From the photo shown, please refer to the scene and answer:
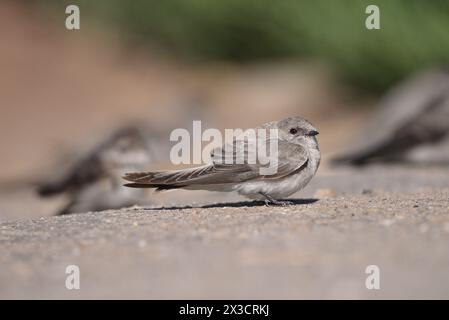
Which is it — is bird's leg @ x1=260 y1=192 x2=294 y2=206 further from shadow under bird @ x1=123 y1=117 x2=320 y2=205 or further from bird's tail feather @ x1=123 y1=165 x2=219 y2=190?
bird's tail feather @ x1=123 y1=165 x2=219 y2=190

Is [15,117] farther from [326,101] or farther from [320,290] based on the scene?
[320,290]

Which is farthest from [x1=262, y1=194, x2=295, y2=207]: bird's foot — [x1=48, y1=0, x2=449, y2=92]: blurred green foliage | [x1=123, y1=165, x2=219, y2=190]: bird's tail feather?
[x1=48, y1=0, x2=449, y2=92]: blurred green foliage

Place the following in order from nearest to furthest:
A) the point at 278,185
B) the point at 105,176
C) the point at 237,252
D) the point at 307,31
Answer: the point at 237,252, the point at 278,185, the point at 105,176, the point at 307,31

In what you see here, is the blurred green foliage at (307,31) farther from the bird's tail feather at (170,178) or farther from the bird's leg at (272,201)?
the bird's tail feather at (170,178)

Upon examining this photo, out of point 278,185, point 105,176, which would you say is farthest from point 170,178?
point 105,176

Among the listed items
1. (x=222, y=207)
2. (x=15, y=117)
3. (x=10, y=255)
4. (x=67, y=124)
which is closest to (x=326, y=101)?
(x=67, y=124)

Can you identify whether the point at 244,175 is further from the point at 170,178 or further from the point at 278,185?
the point at 170,178

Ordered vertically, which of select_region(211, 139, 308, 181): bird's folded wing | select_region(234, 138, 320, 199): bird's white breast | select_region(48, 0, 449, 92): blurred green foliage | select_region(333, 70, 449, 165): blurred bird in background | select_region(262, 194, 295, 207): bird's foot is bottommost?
select_region(262, 194, 295, 207): bird's foot
